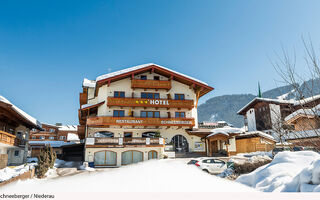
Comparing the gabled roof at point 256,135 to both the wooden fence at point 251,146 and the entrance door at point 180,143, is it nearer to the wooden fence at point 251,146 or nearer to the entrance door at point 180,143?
the wooden fence at point 251,146

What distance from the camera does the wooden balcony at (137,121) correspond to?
26.6 metres

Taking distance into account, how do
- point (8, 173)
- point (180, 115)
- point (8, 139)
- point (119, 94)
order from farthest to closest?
1. point (180, 115)
2. point (119, 94)
3. point (8, 139)
4. point (8, 173)

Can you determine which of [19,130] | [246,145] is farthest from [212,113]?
[19,130]

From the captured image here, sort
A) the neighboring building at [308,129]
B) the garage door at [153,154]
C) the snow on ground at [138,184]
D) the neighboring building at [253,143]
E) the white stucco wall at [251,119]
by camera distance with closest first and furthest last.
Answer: the snow on ground at [138,184]
the neighboring building at [308,129]
the garage door at [153,154]
the neighboring building at [253,143]
the white stucco wall at [251,119]

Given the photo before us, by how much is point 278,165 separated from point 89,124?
24671 mm

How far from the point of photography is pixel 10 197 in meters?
2.95

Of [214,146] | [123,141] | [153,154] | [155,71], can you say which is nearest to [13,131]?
[123,141]

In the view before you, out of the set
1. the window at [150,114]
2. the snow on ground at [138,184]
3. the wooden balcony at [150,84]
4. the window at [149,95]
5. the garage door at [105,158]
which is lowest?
the garage door at [105,158]

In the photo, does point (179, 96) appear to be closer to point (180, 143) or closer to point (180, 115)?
point (180, 115)

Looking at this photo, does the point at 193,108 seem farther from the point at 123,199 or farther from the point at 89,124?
the point at 123,199

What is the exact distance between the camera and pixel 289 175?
3.97 meters

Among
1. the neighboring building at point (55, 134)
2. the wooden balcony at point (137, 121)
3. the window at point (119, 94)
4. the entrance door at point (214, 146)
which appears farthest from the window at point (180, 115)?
the neighboring building at point (55, 134)

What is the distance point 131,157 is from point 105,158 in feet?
9.50

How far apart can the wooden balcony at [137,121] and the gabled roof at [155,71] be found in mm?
5259
